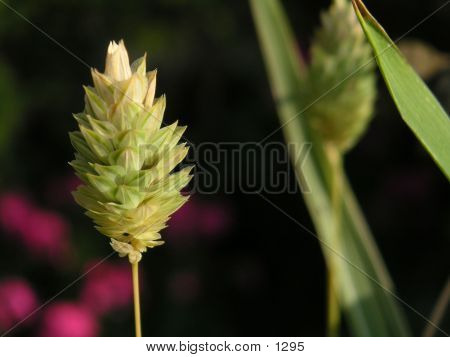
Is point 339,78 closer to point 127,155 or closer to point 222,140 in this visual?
point 127,155

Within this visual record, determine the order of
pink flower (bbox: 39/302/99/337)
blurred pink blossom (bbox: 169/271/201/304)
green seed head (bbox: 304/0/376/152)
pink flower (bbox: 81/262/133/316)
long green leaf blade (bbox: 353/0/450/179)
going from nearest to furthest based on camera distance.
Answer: long green leaf blade (bbox: 353/0/450/179), green seed head (bbox: 304/0/376/152), pink flower (bbox: 39/302/99/337), pink flower (bbox: 81/262/133/316), blurred pink blossom (bbox: 169/271/201/304)

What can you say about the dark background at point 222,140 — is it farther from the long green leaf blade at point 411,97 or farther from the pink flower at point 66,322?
the long green leaf blade at point 411,97

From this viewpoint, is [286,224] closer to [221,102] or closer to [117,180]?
[221,102]

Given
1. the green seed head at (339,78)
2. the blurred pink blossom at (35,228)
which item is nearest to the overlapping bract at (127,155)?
the green seed head at (339,78)

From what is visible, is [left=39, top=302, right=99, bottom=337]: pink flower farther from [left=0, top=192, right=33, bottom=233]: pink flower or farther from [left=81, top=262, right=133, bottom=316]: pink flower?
[left=0, top=192, right=33, bottom=233]: pink flower

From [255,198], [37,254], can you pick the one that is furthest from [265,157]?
[37,254]

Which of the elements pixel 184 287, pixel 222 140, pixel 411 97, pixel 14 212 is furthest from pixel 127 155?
pixel 222 140

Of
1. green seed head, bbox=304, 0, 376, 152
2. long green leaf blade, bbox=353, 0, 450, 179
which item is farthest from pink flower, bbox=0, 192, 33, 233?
long green leaf blade, bbox=353, 0, 450, 179
